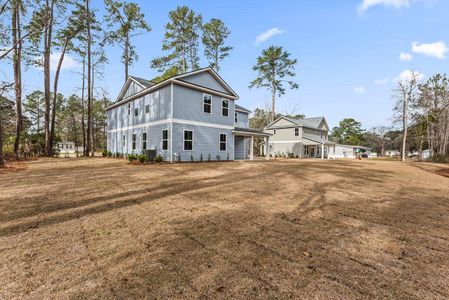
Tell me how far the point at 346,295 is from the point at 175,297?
1.62 m

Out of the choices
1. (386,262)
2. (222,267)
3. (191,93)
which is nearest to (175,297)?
(222,267)

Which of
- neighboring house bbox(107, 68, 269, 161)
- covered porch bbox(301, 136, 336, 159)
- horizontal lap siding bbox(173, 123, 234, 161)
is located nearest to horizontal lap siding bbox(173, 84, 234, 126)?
neighboring house bbox(107, 68, 269, 161)

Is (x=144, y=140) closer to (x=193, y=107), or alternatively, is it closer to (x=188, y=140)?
(x=188, y=140)

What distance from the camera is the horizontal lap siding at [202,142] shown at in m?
16.0

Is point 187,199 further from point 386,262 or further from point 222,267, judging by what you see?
point 386,262

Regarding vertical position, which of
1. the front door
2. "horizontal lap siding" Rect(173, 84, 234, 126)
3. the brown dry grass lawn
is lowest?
the brown dry grass lawn

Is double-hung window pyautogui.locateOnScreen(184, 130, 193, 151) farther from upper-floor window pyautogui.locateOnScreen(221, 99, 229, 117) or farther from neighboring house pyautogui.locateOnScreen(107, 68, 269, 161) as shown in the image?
upper-floor window pyautogui.locateOnScreen(221, 99, 229, 117)

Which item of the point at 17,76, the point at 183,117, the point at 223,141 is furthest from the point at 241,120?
the point at 17,76

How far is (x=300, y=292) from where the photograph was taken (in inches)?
83.7

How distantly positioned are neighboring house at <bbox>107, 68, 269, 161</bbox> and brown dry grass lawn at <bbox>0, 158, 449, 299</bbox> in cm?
1064

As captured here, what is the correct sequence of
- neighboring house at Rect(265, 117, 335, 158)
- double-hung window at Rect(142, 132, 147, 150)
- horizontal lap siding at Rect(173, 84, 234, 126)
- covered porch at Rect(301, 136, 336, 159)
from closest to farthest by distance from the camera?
horizontal lap siding at Rect(173, 84, 234, 126)
double-hung window at Rect(142, 132, 147, 150)
covered porch at Rect(301, 136, 336, 159)
neighboring house at Rect(265, 117, 335, 158)

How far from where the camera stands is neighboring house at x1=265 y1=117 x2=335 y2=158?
33656 millimetres

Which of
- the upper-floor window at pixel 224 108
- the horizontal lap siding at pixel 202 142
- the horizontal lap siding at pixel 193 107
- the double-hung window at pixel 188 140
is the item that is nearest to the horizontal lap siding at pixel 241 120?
the upper-floor window at pixel 224 108

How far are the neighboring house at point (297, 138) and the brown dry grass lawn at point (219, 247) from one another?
28.6 metres
